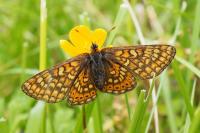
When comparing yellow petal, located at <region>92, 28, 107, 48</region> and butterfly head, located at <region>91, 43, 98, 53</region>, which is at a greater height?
yellow petal, located at <region>92, 28, 107, 48</region>

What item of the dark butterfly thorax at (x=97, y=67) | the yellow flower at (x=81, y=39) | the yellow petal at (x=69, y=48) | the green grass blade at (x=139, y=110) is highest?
the yellow flower at (x=81, y=39)

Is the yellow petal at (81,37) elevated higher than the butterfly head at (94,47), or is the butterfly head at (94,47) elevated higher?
the yellow petal at (81,37)

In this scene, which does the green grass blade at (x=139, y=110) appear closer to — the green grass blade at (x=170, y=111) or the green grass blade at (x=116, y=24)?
the green grass blade at (x=116, y=24)

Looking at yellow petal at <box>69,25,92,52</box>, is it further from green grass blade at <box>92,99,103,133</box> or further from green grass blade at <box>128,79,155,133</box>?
green grass blade at <box>128,79,155,133</box>

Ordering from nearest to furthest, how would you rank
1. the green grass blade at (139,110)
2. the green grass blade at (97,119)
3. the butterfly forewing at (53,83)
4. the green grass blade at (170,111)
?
the green grass blade at (139,110), the butterfly forewing at (53,83), the green grass blade at (97,119), the green grass blade at (170,111)

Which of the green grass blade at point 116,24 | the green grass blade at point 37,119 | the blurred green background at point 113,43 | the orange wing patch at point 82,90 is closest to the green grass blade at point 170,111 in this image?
the blurred green background at point 113,43

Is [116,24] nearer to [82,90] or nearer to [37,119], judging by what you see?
[82,90]

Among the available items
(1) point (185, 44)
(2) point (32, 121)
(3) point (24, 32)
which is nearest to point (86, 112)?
(2) point (32, 121)

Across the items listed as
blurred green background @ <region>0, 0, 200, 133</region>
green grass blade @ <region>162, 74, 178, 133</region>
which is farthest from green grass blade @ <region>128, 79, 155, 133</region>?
green grass blade @ <region>162, 74, 178, 133</region>
